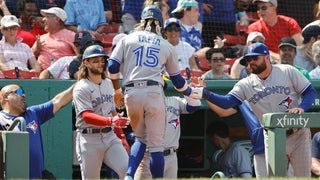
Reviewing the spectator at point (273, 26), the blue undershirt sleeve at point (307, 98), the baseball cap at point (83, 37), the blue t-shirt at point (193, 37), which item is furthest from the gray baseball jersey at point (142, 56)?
the spectator at point (273, 26)

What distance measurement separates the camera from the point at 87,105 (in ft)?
29.0

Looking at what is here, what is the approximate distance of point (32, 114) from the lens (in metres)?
9.26

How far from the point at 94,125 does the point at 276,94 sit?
175 cm

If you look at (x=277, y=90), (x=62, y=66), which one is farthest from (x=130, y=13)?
(x=277, y=90)

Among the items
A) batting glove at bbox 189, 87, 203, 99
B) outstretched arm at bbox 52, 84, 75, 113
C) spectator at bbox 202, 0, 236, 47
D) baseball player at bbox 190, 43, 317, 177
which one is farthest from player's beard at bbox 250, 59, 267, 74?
spectator at bbox 202, 0, 236, 47

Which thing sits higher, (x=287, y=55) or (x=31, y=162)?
(x=287, y=55)

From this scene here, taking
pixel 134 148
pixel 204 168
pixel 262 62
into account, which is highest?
pixel 262 62

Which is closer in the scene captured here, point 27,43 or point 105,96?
point 105,96

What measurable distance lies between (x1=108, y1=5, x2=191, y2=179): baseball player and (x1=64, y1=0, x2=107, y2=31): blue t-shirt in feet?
13.4

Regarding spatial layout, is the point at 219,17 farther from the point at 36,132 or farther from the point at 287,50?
the point at 36,132

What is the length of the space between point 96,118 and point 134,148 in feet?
1.94

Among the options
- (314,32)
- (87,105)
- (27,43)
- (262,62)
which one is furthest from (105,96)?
(314,32)

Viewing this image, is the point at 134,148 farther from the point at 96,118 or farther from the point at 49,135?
the point at 49,135

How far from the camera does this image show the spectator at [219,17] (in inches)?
523
